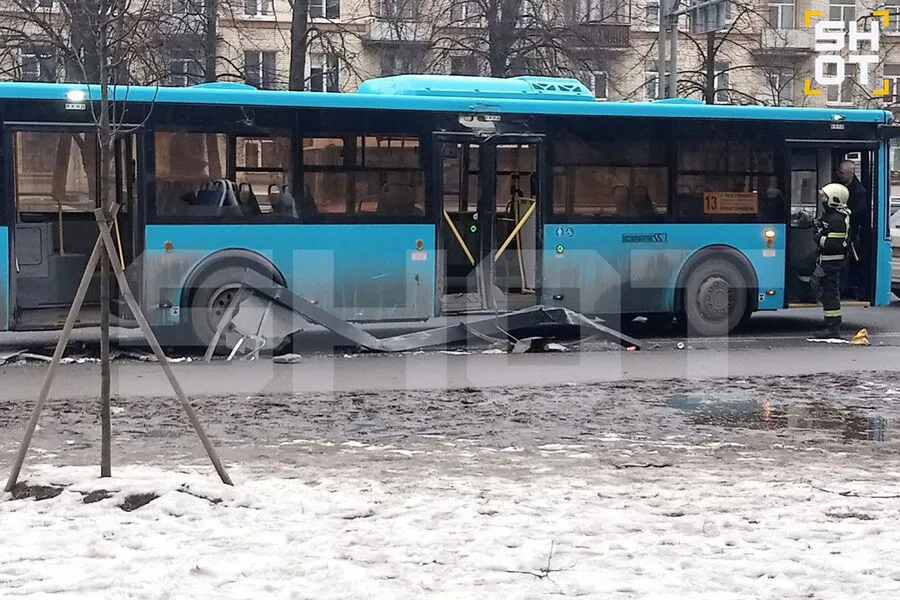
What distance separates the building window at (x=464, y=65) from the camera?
106 ft

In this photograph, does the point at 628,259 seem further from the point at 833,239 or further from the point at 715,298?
the point at 833,239

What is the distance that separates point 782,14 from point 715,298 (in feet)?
130

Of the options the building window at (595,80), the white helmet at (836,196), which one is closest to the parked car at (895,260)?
the white helmet at (836,196)

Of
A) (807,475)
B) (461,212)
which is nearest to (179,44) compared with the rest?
(461,212)

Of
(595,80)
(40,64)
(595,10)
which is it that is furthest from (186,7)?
(595,10)

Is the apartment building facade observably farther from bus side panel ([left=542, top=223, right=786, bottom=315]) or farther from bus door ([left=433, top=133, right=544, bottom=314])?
bus side panel ([left=542, top=223, right=786, bottom=315])

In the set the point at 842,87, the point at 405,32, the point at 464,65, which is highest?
the point at 405,32

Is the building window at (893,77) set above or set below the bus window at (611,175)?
above

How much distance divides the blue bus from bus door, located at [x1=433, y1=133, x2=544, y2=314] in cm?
2

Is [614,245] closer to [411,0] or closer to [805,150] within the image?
[805,150]

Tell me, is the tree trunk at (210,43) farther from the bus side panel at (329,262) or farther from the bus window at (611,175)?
the bus side panel at (329,262)

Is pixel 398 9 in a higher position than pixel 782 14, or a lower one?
Answer: lower

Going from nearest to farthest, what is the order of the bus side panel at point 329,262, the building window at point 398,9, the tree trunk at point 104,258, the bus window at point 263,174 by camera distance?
the tree trunk at point 104,258, the bus side panel at point 329,262, the bus window at point 263,174, the building window at point 398,9

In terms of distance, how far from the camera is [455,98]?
588 inches
